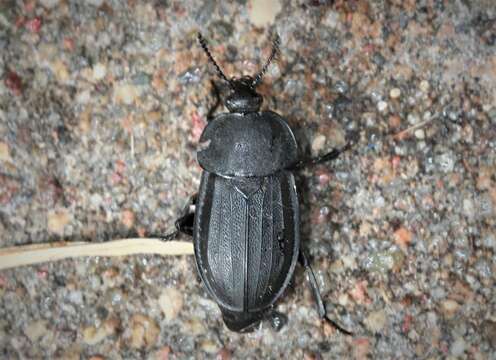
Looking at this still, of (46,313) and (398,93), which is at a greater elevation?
(398,93)

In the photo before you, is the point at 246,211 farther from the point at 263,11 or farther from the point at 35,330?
the point at 35,330

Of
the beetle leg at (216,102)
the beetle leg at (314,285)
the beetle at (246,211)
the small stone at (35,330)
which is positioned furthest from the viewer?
the small stone at (35,330)

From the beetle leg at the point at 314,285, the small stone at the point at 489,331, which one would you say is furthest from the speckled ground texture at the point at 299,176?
the beetle leg at the point at 314,285

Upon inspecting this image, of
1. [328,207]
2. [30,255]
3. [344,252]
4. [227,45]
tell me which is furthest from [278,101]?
[30,255]

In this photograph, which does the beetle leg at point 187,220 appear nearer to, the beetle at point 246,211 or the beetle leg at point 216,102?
the beetle at point 246,211

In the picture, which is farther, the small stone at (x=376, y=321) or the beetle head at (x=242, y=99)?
the small stone at (x=376, y=321)

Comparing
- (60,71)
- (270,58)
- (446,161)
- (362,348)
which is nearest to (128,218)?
(60,71)

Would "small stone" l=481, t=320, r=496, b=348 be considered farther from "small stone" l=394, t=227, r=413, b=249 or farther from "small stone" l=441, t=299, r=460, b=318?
"small stone" l=394, t=227, r=413, b=249

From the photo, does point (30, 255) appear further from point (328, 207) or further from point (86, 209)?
point (328, 207)
